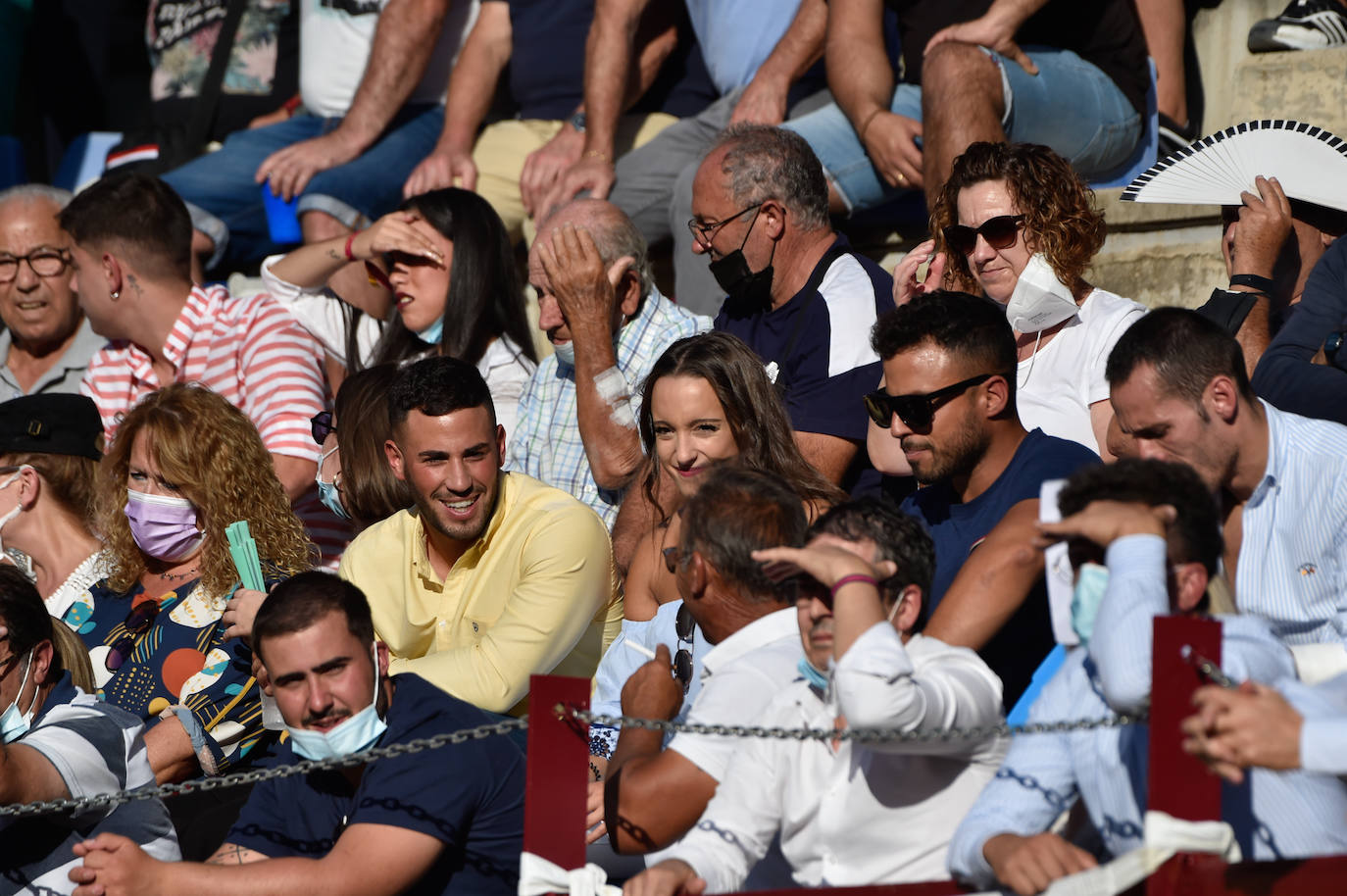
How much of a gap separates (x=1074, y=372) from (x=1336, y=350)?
2.15 feet

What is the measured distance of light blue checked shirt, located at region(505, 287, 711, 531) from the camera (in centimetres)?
521

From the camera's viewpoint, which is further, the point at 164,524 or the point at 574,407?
the point at 574,407

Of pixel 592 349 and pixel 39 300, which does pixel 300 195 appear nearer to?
pixel 39 300

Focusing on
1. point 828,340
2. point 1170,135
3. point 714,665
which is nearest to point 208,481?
point 828,340

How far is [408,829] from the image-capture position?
320 centimetres

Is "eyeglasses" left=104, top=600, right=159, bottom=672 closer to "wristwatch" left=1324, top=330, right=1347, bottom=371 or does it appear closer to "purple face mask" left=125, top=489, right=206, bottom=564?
"purple face mask" left=125, top=489, right=206, bottom=564

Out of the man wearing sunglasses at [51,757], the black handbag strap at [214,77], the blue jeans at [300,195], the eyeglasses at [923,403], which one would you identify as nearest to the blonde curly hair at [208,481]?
the man wearing sunglasses at [51,757]

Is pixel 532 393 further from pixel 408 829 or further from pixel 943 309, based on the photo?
pixel 408 829

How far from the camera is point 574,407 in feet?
17.4

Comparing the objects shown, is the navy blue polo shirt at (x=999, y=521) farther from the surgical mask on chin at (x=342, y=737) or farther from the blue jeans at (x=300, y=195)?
the blue jeans at (x=300, y=195)

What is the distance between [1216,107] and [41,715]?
4.72 metres

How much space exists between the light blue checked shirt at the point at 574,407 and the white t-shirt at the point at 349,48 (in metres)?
2.49

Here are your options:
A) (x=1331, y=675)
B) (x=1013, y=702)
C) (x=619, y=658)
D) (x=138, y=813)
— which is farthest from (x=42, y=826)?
(x=1331, y=675)

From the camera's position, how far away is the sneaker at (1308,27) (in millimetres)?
5773
